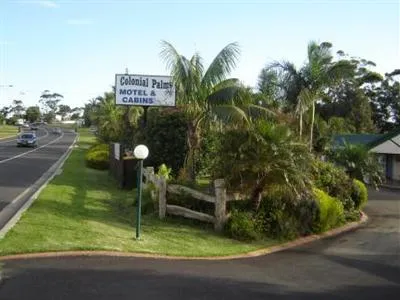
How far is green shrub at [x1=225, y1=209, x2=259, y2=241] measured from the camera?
13.8 meters

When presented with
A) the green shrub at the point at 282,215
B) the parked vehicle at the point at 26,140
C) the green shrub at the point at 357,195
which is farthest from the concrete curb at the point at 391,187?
the parked vehicle at the point at 26,140

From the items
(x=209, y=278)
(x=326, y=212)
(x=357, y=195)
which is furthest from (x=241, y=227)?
(x=357, y=195)

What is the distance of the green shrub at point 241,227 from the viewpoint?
→ 13758 mm

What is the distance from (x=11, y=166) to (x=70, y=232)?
19.0 meters

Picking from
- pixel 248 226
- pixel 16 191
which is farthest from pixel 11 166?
pixel 248 226

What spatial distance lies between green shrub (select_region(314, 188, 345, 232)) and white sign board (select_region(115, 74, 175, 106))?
28.9ft

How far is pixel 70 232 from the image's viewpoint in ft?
38.5

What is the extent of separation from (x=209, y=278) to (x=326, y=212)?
25.0 feet

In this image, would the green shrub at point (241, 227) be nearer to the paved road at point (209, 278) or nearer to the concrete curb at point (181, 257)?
the concrete curb at point (181, 257)

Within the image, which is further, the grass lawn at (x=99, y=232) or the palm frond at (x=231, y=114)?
the palm frond at (x=231, y=114)

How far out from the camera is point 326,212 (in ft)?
53.1

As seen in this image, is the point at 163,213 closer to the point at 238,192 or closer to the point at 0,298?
the point at 238,192

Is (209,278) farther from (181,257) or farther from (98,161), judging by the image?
(98,161)

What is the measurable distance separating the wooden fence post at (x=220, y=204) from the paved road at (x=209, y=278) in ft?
5.86
